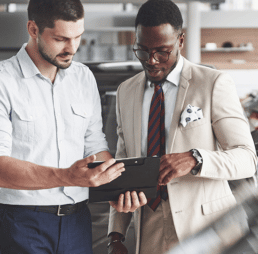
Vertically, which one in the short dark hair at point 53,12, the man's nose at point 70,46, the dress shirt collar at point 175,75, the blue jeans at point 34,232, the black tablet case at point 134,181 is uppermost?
the short dark hair at point 53,12

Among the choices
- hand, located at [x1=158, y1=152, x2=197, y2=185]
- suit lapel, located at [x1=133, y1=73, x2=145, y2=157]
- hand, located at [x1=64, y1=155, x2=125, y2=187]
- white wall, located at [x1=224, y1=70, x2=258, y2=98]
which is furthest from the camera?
white wall, located at [x1=224, y1=70, x2=258, y2=98]

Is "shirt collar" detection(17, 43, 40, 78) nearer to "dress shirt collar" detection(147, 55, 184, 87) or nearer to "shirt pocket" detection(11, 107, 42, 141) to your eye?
"shirt pocket" detection(11, 107, 42, 141)

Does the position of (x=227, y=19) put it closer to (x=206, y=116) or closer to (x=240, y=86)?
(x=240, y=86)

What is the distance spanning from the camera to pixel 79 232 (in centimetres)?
140

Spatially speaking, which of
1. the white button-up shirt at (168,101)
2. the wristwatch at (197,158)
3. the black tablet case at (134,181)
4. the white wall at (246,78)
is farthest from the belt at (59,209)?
the white wall at (246,78)

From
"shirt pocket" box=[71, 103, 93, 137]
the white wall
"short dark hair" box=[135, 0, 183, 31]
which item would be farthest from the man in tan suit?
the white wall

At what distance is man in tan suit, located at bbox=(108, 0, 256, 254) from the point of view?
1266 millimetres

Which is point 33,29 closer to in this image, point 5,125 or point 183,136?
point 5,125

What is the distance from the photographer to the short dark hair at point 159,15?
4.58 ft

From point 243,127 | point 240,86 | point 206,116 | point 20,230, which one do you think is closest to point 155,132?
point 206,116

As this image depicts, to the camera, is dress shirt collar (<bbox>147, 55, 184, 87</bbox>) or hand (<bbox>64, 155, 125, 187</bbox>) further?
dress shirt collar (<bbox>147, 55, 184, 87</bbox>)

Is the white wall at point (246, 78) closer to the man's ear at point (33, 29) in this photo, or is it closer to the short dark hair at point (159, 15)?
the short dark hair at point (159, 15)

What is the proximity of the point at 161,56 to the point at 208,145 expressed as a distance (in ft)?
1.23

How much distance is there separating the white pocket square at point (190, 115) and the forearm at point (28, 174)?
47cm
